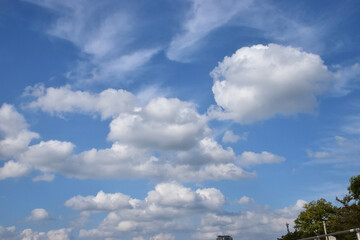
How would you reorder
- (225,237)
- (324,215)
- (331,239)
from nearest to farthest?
(331,239)
(324,215)
(225,237)

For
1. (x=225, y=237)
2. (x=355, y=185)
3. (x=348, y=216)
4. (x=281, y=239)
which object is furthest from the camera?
(x=225, y=237)

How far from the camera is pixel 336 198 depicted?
50.2 meters

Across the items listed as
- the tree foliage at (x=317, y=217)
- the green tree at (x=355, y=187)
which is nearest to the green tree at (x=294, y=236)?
the tree foliage at (x=317, y=217)

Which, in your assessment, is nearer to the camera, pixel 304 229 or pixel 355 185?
pixel 355 185

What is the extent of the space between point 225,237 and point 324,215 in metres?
59.2

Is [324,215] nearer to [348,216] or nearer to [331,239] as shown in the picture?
[348,216]

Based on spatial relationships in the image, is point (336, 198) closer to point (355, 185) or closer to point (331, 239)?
point (355, 185)

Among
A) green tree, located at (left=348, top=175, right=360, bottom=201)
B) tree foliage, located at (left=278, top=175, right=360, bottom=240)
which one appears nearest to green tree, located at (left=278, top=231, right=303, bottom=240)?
tree foliage, located at (left=278, top=175, right=360, bottom=240)

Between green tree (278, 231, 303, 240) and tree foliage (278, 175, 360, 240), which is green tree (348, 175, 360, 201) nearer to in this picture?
tree foliage (278, 175, 360, 240)

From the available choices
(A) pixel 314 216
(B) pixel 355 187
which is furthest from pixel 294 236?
(B) pixel 355 187

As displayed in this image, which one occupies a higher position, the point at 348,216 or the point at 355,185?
the point at 355,185

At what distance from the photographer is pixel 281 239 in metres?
76.6

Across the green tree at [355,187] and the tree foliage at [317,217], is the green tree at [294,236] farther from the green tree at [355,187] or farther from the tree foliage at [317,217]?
the green tree at [355,187]

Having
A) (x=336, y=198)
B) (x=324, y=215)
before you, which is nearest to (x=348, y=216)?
(x=336, y=198)
